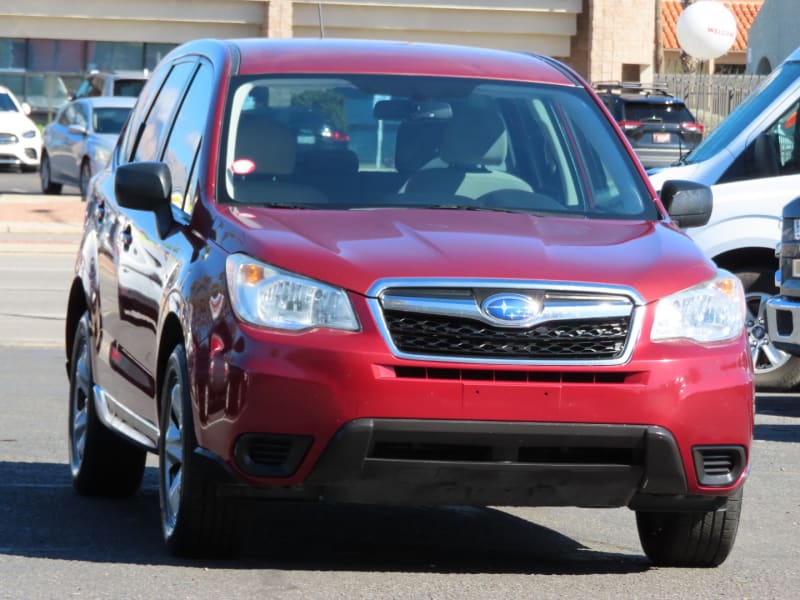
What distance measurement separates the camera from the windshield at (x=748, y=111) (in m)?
12.2

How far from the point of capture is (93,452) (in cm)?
773

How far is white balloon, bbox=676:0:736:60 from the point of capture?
114ft

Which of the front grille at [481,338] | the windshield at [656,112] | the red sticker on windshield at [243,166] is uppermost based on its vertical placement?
the red sticker on windshield at [243,166]

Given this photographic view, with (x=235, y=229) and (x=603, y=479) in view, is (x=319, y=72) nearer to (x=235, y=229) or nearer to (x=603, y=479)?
(x=235, y=229)

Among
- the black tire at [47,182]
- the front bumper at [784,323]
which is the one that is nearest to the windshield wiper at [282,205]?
the front bumper at [784,323]

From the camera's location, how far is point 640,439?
5.84m

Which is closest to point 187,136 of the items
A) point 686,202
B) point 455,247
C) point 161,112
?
point 161,112

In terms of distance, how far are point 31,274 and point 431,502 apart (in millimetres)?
14091

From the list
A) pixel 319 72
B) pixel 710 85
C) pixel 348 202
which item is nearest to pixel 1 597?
pixel 348 202

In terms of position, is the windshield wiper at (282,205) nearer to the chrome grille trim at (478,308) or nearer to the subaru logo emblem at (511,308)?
the chrome grille trim at (478,308)

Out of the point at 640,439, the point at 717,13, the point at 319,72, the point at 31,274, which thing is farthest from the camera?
the point at 717,13

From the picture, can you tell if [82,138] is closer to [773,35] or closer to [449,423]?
[449,423]

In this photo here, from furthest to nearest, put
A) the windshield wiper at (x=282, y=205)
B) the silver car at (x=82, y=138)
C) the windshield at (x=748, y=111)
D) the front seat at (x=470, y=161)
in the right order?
the silver car at (x=82, y=138) < the windshield at (x=748, y=111) < the front seat at (x=470, y=161) < the windshield wiper at (x=282, y=205)

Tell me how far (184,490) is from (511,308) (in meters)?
1.18
